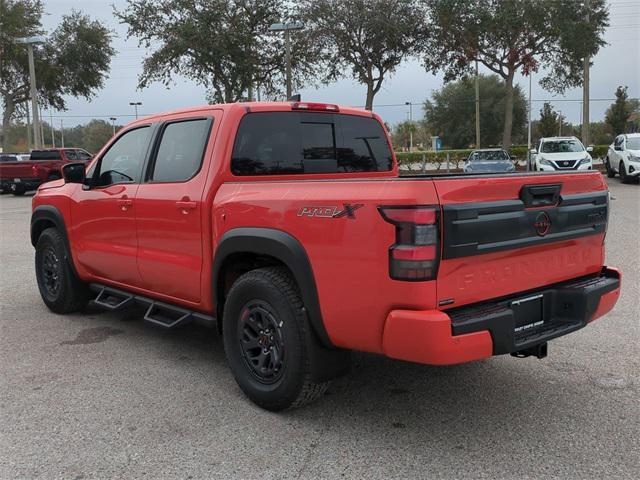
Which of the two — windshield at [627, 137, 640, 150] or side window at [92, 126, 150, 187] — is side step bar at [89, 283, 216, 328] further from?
windshield at [627, 137, 640, 150]

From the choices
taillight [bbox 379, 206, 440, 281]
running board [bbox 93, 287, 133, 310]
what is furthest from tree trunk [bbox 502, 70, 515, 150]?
taillight [bbox 379, 206, 440, 281]

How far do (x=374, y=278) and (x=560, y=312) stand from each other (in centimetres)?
121

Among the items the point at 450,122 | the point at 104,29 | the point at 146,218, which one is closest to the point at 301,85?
the point at 104,29

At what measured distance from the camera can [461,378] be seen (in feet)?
13.8

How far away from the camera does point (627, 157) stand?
71.4 ft

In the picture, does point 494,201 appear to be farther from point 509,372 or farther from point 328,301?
point 509,372

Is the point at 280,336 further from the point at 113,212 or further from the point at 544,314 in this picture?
the point at 113,212

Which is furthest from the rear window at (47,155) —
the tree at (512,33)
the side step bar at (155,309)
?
the side step bar at (155,309)

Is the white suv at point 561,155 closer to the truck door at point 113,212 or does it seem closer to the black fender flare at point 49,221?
the black fender flare at point 49,221

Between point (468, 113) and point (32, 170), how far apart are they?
175ft

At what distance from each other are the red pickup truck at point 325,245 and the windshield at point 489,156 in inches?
714

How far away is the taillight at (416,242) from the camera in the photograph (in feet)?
9.34

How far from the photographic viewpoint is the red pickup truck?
292 centimetres

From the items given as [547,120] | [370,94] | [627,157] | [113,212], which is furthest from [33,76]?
[547,120]
